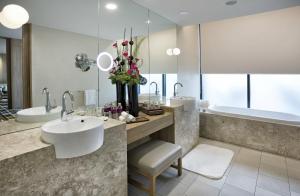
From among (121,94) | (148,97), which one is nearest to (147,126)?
(121,94)

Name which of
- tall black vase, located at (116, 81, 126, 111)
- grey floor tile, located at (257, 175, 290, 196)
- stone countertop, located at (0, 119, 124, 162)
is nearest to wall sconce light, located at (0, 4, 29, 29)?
stone countertop, located at (0, 119, 124, 162)

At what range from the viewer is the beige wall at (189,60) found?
364 centimetres

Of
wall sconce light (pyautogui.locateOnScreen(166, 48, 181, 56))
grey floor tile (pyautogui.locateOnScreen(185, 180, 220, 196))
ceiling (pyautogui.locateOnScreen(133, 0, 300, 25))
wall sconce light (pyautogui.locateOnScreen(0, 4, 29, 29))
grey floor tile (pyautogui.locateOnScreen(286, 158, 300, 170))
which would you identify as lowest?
grey floor tile (pyautogui.locateOnScreen(185, 180, 220, 196))

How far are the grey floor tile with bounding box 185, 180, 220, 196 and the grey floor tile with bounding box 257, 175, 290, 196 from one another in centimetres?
60

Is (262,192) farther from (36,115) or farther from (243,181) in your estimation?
(36,115)

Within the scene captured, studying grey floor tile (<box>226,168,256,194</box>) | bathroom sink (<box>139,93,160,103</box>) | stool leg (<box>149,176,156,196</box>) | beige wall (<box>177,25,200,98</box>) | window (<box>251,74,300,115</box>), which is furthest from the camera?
beige wall (<box>177,25,200,98</box>)

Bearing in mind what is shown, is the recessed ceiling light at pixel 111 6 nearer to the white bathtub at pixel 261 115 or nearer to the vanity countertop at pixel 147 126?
the vanity countertop at pixel 147 126

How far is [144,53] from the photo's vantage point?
2850 mm

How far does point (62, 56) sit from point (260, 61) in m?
3.65

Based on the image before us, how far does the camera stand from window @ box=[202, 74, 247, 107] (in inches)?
160

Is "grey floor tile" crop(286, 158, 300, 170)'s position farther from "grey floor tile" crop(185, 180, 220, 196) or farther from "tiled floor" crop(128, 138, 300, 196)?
"grey floor tile" crop(185, 180, 220, 196)

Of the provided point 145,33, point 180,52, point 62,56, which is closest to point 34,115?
point 62,56

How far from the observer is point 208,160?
2.78 m

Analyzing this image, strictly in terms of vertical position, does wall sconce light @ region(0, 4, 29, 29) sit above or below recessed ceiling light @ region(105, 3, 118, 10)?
below
